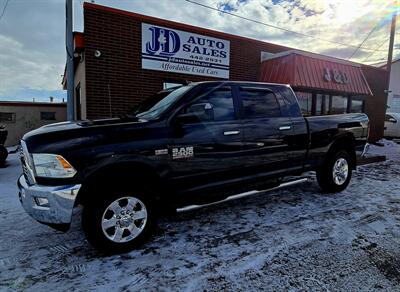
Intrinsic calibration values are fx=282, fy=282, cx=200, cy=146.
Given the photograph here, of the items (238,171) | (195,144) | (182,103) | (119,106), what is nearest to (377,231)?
(238,171)

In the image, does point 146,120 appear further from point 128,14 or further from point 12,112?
point 12,112

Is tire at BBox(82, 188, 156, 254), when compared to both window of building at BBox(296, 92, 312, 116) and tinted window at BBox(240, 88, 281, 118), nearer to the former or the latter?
tinted window at BBox(240, 88, 281, 118)

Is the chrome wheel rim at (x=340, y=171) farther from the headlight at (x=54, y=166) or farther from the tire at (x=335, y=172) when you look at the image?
the headlight at (x=54, y=166)

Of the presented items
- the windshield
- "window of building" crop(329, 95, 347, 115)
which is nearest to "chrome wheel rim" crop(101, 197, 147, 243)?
the windshield

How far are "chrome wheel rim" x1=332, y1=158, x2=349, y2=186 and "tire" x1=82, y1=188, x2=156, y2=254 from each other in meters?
3.92

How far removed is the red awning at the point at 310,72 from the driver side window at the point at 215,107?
6.62 m

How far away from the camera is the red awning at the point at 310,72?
33.4 ft

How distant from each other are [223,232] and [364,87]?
39.8 feet

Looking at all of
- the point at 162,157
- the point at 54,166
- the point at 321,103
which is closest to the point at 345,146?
the point at 162,157

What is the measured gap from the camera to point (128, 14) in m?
8.04

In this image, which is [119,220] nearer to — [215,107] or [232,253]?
[232,253]

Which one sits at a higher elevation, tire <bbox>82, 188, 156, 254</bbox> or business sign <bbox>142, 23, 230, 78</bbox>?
business sign <bbox>142, 23, 230, 78</bbox>

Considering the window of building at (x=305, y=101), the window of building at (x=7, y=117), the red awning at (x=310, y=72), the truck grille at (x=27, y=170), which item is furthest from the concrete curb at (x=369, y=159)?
the window of building at (x=7, y=117)

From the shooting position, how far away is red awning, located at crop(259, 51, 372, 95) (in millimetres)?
10172
